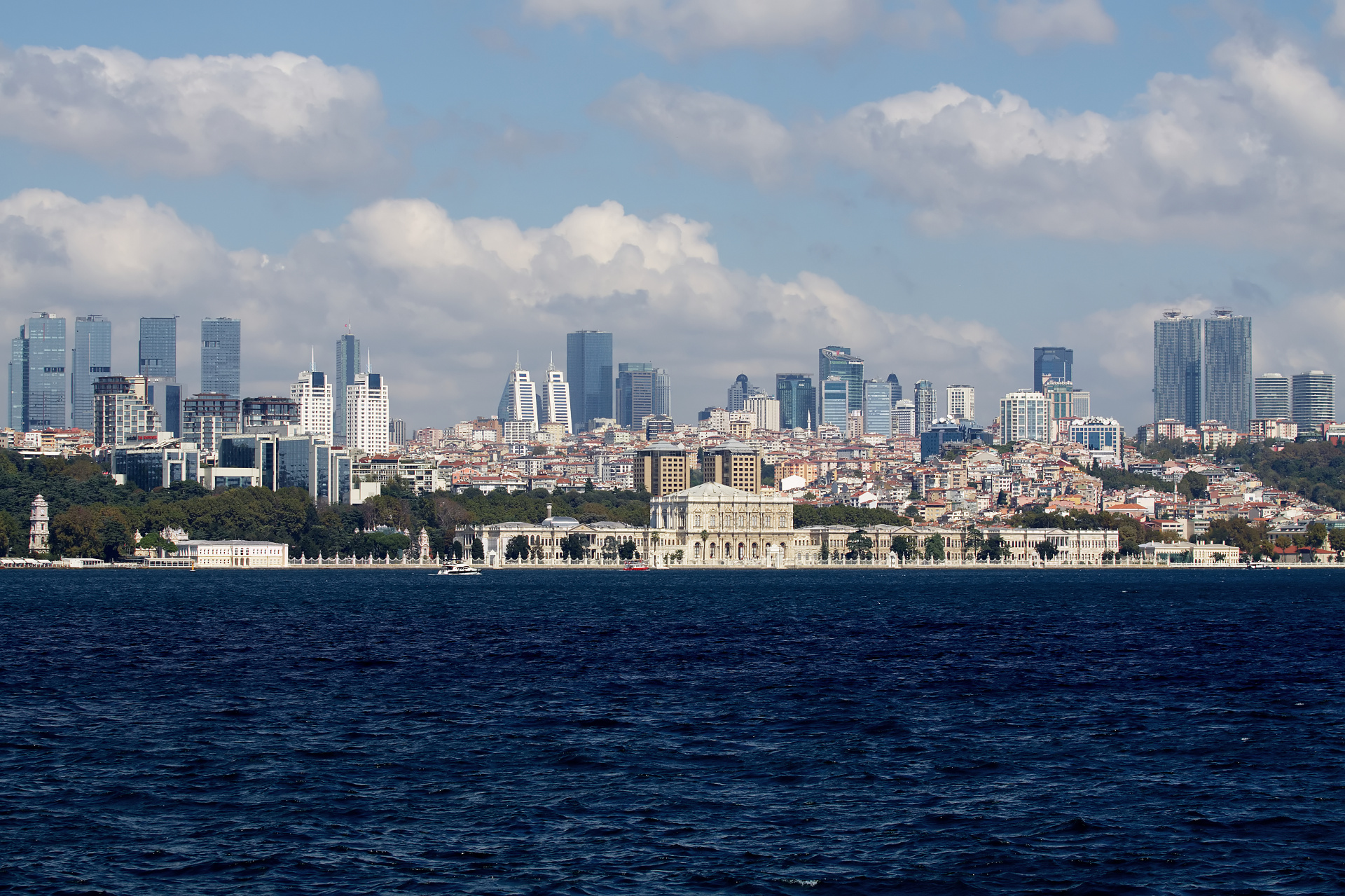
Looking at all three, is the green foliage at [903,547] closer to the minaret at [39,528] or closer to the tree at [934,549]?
the tree at [934,549]

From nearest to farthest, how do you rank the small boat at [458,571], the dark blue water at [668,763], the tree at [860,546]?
1. the dark blue water at [668,763]
2. the small boat at [458,571]
3. the tree at [860,546]

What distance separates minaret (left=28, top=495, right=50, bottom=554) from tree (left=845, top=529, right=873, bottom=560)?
6710 cm

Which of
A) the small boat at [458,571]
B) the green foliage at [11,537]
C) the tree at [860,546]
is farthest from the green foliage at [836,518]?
the green foliage at [11,537]

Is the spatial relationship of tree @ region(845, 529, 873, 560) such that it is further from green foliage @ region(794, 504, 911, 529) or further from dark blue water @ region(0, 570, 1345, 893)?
dark blue water @ region(0, 570, 1345, 893)

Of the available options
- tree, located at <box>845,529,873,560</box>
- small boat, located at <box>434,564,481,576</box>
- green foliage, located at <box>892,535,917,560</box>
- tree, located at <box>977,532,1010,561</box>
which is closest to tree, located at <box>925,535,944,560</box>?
green foliage, located at <box>892,535,917,560</box>

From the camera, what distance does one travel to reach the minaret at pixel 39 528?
130750 mm

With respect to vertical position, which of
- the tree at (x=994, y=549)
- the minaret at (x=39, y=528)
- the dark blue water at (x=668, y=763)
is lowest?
the dark blue water at (x=668, y=763)

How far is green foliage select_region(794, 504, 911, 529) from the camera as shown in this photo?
170 metres

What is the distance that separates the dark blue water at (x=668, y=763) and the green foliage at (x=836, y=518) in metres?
118

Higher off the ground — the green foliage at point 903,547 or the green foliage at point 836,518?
the green foliage at point 836,518

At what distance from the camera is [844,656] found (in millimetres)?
43188

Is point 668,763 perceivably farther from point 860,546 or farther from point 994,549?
point 994,549

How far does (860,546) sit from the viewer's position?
531 feet

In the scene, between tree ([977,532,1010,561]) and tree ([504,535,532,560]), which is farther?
tree ([977,532,1010,561])
